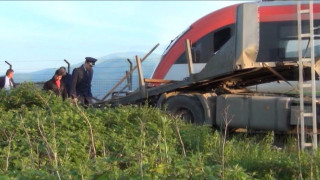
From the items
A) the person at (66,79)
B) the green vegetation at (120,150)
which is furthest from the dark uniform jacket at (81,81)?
the green vegetation at (120,150)

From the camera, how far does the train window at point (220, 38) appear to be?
1532 cm

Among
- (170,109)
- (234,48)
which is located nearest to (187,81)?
(170,109)

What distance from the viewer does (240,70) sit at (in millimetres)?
11469

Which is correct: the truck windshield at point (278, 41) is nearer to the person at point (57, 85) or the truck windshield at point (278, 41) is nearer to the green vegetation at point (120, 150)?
the green vegetation at point (120, 150)

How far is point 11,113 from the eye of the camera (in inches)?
356

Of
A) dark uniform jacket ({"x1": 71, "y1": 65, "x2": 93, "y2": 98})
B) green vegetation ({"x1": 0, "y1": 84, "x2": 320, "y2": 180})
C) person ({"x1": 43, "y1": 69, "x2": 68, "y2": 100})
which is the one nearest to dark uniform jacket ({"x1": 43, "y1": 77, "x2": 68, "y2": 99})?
person ({"x1": 43, "y1": 69, "x2": 68, "y2": 100})

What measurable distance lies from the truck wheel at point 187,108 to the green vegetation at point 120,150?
2.36 m

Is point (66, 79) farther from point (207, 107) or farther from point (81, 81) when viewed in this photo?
point (207, 107)

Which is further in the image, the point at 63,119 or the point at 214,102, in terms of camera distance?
the point at 214,102

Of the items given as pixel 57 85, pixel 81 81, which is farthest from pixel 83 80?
pixel 57 85

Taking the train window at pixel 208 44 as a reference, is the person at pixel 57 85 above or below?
below

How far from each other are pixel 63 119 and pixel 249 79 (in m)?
5.61

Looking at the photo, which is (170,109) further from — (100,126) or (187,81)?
(100,126)

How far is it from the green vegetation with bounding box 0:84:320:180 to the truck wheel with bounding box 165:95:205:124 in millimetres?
2363
